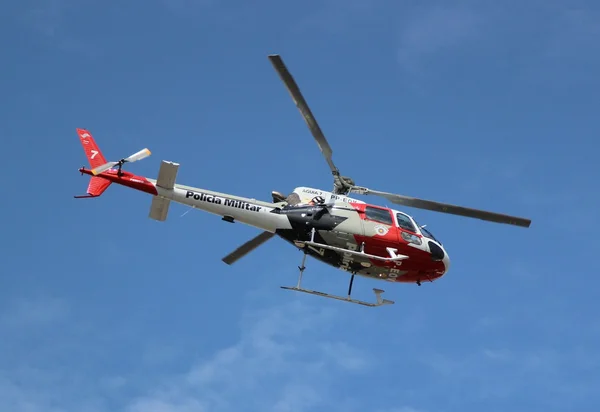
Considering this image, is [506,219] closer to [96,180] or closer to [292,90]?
[292,90]

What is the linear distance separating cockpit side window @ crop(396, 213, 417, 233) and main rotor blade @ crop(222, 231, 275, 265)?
155 inches

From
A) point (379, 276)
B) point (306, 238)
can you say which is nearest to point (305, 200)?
point (306, 238)

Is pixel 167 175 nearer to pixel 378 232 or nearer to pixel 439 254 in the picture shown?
pixel 378 232

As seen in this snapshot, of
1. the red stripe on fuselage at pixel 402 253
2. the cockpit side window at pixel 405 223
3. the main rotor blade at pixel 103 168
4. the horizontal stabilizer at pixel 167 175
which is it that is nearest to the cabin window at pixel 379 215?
the red stripe on fuselage at pixel 402 253

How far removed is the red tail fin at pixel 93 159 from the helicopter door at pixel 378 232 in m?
7.67

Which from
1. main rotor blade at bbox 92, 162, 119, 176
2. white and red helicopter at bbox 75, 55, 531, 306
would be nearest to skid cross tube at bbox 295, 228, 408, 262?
white and red helicopter at bbox 75, 55, 531, 306

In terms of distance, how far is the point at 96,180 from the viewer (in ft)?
90.5

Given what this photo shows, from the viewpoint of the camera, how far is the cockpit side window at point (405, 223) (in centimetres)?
2794

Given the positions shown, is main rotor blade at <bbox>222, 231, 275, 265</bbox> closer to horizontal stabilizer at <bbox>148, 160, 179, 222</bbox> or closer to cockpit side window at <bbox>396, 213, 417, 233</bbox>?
horizontal stabilizer at <bbox>148, 160, 179, 222</bbox>

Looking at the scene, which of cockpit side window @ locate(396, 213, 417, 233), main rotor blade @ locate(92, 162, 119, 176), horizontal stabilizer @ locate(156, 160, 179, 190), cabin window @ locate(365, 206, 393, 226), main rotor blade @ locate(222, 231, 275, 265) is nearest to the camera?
main rotor blade @ locate(92, 162, 119, 176)

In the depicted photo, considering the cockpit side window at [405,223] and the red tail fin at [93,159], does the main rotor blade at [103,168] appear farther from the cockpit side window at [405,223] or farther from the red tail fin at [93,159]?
the cockpit side window at [405,223]

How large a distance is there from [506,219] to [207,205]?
8.95 meters

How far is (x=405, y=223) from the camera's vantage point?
28062 mm

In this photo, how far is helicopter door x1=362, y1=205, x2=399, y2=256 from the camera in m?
Answer: 27.4
